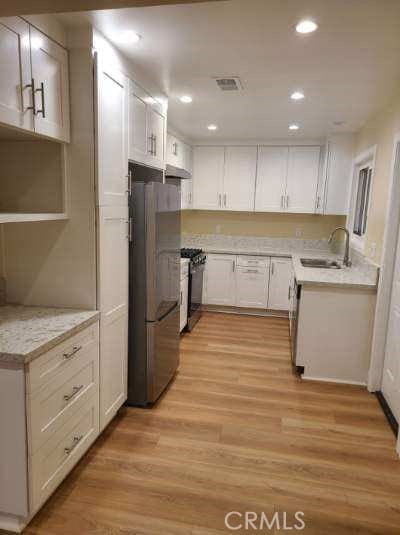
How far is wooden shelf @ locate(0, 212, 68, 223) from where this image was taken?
5.37ft

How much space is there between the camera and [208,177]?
17.9 feet

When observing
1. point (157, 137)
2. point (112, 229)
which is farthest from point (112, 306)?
point (157, 137)

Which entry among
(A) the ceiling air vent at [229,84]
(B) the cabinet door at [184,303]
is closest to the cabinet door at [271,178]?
(B) the cabinet door at [184,303]

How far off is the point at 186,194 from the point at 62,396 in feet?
12.7

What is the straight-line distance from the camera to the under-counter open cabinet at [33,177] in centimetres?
215

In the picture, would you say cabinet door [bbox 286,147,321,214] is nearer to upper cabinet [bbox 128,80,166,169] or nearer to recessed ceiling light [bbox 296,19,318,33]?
upper cabinet [bbox 128,80,166,169]

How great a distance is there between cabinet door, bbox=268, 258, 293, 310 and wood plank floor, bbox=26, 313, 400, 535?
1.89 meters

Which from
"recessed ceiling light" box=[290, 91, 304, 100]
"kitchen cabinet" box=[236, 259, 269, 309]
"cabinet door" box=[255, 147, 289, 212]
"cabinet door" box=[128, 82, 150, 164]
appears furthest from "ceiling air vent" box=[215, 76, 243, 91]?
Answer: "kitchen cabinet" box=[236, 259, 269, 309]

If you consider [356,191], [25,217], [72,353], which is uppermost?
[356,191]

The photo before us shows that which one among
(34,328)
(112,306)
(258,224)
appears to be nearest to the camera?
(34,328)

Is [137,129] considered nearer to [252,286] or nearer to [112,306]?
[112,306]

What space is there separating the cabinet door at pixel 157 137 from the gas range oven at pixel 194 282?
1.48 m

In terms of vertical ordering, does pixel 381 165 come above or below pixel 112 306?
above

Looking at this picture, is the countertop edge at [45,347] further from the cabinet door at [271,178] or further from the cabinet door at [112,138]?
the cabinet door at [271,178]
